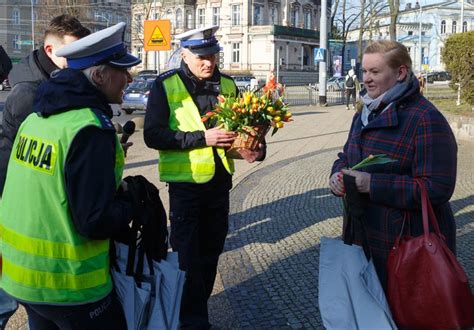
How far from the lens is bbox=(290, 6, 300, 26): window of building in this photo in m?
79.8

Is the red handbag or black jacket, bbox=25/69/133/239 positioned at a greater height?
black jacket, bbox=25/69/133/239

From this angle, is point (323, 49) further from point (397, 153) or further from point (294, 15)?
point (294, 15)

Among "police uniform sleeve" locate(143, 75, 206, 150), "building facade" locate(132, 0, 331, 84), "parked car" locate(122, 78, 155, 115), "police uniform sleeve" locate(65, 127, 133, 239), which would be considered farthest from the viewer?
"building facade" locate(132, 0, 331, 84)

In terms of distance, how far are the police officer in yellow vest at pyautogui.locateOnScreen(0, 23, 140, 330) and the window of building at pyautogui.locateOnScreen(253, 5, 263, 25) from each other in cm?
7297

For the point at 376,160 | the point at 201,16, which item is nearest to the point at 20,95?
the point at 376,160

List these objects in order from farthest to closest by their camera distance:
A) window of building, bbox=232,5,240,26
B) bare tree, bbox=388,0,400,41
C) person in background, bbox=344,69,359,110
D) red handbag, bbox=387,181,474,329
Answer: window of building, bbox=232,5,240,26, bare tree, bbox=388,0,400,41, person in background, bbox=344,69,359,110, red handbag, bbox=387,181,474,329

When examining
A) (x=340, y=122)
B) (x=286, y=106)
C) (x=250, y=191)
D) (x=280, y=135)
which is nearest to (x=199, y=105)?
(x=286, y=106)

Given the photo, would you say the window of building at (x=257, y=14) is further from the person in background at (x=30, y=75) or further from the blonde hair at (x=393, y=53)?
the blonde hair at (x=393, y=53)

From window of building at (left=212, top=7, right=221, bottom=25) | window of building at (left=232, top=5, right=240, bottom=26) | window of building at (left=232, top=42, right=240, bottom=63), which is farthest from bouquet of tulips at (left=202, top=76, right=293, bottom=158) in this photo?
window of building at (left=212, top=7, right=221, bottom=25)

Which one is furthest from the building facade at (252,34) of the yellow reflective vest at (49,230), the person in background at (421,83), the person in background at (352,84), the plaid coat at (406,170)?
the yellow reflective vest at (49,230)

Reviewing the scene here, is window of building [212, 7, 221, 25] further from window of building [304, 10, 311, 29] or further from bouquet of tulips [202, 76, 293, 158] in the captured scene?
bouquet of tulips [202, 76, 293, 158]

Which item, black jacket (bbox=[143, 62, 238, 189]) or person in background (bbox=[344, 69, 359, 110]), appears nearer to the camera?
black jacket (bbox=[143, 62, 238, 189])

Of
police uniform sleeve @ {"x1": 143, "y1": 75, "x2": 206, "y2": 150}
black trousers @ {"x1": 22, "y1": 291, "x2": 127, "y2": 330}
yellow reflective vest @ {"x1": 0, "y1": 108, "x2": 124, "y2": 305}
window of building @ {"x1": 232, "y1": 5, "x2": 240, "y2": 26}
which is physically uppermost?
window of building @ {"x1": 232, "y1": 5, "x2": 240, "y2": 26}

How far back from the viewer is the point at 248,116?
11.9 ft
